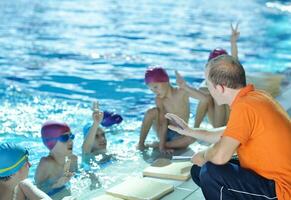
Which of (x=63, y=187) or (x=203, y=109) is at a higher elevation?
(x=203, y=109)

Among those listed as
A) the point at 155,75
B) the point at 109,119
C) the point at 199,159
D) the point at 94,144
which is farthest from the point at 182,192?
the point at 109,119

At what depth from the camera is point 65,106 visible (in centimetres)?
902

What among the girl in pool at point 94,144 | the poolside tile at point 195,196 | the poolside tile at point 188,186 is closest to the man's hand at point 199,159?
the poolside tile at point 195,196

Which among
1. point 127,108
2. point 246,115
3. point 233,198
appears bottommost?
point 127,108

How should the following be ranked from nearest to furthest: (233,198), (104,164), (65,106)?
(233,198) < (104,164) < (65,106)

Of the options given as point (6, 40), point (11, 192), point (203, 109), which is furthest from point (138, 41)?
point (11, 192)

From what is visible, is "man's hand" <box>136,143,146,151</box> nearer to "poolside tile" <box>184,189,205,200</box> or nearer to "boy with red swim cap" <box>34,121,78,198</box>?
"boy with red swim cap" <box>34,121,78,198</box>

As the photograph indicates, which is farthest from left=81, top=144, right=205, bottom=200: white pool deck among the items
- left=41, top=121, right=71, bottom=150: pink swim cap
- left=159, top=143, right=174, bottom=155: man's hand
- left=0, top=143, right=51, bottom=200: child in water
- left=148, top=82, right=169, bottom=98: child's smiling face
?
left=148, top=82, right=169, bottom=98: child's smiling face

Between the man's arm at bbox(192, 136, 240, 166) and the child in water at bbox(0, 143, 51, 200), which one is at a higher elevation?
the man's arm at bbox(192, 136, 240, 166)

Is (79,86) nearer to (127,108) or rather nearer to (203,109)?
(127,108)

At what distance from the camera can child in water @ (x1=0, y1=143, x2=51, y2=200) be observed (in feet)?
12.1

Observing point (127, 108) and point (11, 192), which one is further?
point (127, 108)

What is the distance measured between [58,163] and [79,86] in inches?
212

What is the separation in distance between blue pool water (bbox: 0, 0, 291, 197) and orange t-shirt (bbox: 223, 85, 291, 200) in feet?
6.71
